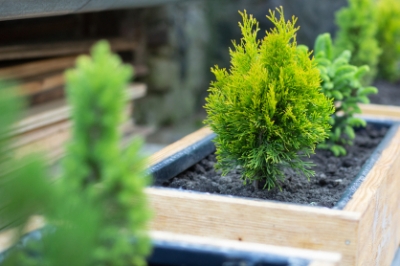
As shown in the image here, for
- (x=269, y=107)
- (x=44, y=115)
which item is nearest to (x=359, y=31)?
(x=44, y=115)

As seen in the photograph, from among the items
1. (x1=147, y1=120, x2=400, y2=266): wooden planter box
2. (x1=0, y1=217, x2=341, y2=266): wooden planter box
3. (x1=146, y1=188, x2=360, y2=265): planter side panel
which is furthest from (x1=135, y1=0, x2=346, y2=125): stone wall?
(x1=0, y1=217, x2=341, y2=266): wooden planter box

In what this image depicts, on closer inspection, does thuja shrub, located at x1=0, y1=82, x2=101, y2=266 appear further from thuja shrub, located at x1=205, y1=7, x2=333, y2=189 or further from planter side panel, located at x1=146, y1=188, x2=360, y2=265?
thuja shrub, located at x1=205, y1=7, x2=333, y2=189

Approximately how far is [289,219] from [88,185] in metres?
0.89

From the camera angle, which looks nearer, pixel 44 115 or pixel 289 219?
pixel 289 219

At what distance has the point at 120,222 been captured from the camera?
4.01 feet

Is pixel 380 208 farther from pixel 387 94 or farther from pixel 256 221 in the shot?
pixel 387 94

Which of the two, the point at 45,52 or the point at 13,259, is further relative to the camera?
the point at 45,52

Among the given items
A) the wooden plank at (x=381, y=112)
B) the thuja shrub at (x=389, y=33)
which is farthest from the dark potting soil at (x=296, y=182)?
the thuja shrub at (x=389, y=33)

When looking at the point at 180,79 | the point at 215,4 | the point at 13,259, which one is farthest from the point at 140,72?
the point at 13,259

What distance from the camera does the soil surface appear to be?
4.59m

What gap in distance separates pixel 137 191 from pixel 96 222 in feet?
0.35

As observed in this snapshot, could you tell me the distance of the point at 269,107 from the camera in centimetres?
207

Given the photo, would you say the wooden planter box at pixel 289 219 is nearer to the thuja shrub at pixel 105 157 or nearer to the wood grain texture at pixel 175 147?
the wood grain texture at pixel 175 147

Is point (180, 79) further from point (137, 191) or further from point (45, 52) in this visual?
point (137, 191)
